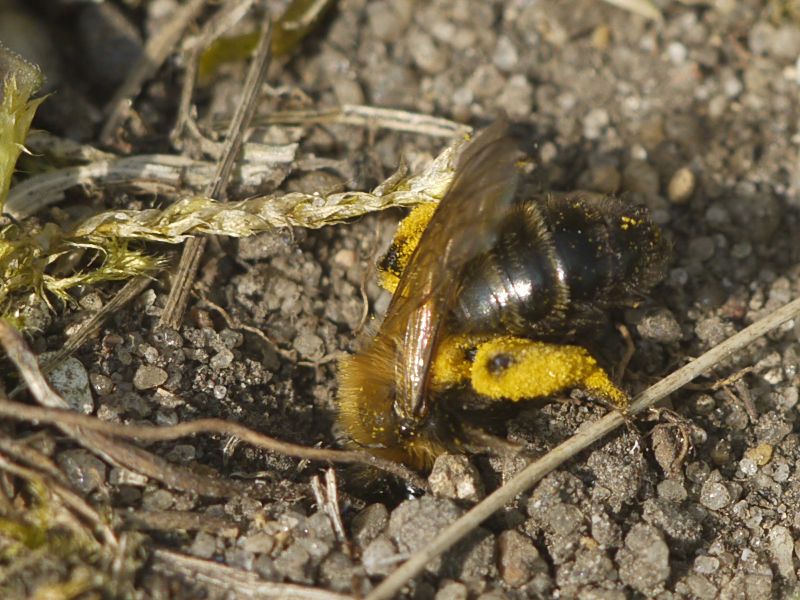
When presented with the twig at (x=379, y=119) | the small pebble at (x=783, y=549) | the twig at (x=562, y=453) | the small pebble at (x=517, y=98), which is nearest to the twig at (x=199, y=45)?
the twig at (x=379, y=119)

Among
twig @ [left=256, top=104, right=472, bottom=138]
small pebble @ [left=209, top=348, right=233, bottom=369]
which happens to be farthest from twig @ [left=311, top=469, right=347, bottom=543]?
twig @ [left=256, top=104, right=472, bottom=138]

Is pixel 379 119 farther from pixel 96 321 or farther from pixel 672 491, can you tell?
pixel 672 491

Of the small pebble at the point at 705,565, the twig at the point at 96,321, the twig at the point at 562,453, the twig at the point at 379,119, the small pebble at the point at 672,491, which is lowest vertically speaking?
the small pebble at the point at 705,565

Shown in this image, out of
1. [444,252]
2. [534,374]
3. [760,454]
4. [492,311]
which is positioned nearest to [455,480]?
[534,374]

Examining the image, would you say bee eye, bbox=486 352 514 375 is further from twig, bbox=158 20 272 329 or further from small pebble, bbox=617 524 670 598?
twig, bbox=158 20 272 329

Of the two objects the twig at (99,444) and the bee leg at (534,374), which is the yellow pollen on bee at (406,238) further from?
the twig at (99,444)
